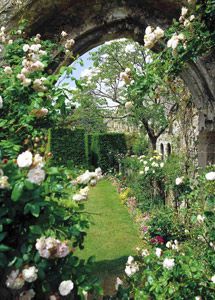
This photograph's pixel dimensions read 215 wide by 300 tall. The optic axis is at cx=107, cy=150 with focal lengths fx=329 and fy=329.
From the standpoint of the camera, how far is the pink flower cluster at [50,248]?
116cm

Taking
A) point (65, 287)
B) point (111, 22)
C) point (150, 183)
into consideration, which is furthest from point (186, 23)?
point (150, 183)

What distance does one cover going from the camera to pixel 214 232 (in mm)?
2680

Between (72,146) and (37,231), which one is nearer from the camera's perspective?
(37,231)

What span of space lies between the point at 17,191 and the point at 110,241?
5.18m

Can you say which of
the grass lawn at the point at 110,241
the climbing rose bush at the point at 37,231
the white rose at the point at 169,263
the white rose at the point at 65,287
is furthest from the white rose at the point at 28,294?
the grass lawn at the point at 110,241

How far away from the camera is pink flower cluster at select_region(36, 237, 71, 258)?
3.80 ft

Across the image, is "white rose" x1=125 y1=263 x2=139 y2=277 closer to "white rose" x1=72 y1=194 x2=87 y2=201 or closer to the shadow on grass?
"white rose" x1=72 y1=194 x2=87 y2=201

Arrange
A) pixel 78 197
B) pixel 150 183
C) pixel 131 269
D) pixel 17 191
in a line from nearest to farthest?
pixel 17 191 → pixel 78 197 → pixel 131 269 → pixel 150 183

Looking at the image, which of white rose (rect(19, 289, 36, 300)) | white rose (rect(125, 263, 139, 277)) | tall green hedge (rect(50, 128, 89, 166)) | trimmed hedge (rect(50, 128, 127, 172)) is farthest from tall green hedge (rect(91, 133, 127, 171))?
white rose (rect(19, 289, 36, 300))

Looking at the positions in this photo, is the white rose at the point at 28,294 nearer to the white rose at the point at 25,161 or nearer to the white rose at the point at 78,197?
the white rose at the point at 78,197

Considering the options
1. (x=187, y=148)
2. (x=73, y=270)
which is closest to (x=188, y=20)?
(x=73, y=270)

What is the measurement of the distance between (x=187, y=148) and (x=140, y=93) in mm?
3230

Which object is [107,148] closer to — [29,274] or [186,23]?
[186,23]

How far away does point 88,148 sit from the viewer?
Result: 17.8 m
